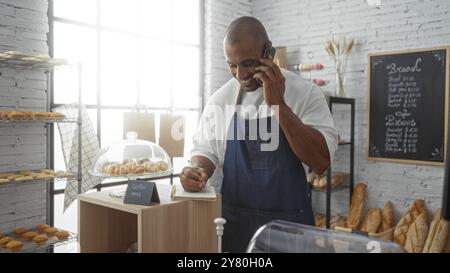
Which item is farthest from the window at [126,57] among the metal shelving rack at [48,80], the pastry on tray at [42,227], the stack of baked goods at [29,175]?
the stack of baked goods at [29,175]

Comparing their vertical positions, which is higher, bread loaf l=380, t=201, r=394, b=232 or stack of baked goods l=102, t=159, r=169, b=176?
stack of baked goods l=102, t=159, r=169, b=176

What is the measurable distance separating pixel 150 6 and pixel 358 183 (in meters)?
2.98

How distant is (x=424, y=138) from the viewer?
3705mm

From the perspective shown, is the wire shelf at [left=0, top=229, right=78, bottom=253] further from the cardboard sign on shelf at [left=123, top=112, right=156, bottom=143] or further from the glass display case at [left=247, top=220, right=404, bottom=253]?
the glass display case at [left=247, top=220, right=404, bottom=253]

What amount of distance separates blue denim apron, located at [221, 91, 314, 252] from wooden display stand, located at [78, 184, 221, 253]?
199 mm

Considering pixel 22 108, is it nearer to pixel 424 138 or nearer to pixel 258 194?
pixel 258 194

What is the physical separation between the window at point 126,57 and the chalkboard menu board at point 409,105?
2.04 meters

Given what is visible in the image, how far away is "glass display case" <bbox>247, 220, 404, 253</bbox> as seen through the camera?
31.3 inches

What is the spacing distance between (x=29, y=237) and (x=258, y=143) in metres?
2.07

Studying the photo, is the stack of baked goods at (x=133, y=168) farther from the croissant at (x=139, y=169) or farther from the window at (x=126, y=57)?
the window at (x=126, y=57)

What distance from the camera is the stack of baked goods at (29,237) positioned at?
102 inches

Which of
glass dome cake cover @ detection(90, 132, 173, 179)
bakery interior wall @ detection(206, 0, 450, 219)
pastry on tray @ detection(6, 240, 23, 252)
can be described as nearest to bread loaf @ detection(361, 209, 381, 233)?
bakery interior wall @ detection(206, 0, 450, 219)

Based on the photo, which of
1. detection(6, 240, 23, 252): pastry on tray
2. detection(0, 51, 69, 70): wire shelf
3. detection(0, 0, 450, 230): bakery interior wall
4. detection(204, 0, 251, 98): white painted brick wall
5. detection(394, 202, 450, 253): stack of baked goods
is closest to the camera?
detection(6, 240, 23, 252): pastry on tray
